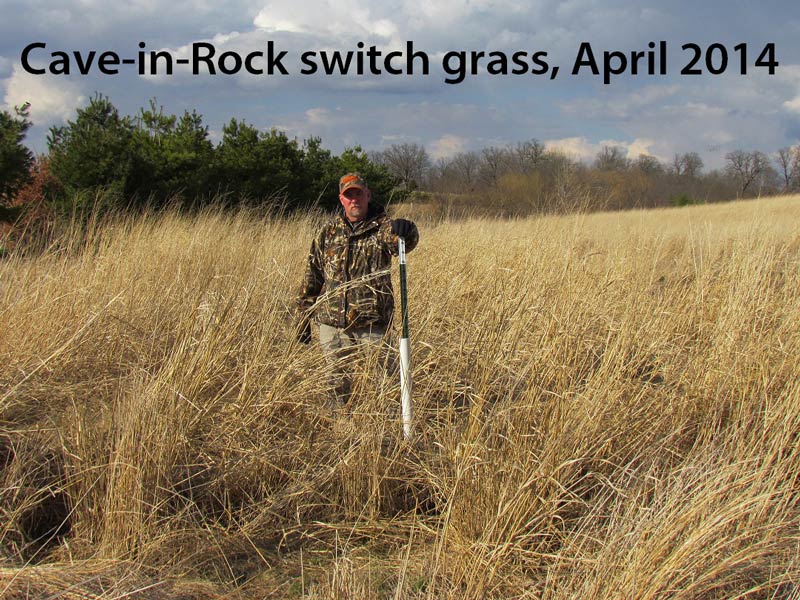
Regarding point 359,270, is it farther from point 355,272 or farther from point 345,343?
point 345,343

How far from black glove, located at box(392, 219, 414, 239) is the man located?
20 cm

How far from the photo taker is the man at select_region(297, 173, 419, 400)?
3.91 m

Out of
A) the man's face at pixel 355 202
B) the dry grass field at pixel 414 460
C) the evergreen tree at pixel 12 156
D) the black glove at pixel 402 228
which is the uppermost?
the evergreen tree at pixel 12 156

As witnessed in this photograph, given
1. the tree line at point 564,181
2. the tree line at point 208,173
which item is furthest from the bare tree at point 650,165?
the tree line at point 208,173

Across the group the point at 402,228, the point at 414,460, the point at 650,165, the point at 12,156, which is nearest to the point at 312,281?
the point at 402,228

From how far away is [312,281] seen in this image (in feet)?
13.9

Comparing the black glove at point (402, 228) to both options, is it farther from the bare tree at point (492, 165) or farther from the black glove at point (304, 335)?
the bare tree at point (492, 165)

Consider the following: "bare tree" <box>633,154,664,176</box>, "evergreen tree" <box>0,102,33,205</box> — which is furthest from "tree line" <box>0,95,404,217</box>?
"bare tree" <box>633,154,664,176</box>

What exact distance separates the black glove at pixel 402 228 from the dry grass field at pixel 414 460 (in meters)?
0.68

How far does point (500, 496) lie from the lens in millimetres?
2537

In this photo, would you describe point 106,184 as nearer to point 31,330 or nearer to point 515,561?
point 31,330

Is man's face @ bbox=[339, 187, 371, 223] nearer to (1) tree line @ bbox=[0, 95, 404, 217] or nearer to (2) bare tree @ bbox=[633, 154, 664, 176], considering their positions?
(1) tree line @ bbox=[0, 95, 404, 217]

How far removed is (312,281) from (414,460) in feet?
5.04

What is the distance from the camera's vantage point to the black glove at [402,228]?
12.1 ft
